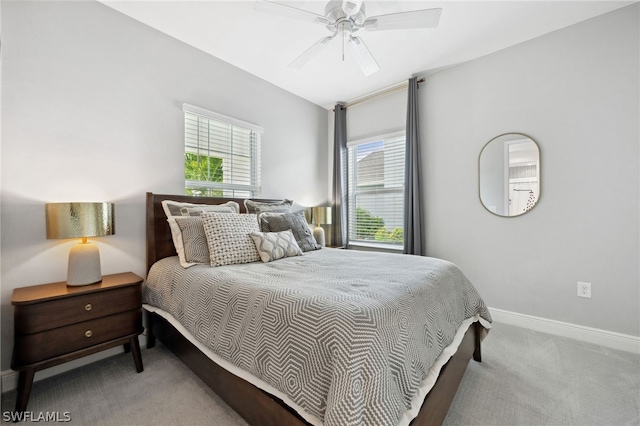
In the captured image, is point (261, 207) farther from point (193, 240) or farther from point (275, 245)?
point (193, 240)

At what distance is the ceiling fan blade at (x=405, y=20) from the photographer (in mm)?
1690

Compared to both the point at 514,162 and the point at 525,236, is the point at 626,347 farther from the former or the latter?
the point at 514,162

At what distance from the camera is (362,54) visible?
2184 mm

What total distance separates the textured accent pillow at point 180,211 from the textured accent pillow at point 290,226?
13.3 inches

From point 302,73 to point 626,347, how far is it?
13.0ft

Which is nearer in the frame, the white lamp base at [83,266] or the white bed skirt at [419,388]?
the white bed skirt at [419,388]

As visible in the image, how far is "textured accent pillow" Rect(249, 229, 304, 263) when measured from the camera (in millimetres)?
2131

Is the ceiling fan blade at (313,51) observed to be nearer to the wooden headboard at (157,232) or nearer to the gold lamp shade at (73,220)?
the wooden headboard at (157,232)

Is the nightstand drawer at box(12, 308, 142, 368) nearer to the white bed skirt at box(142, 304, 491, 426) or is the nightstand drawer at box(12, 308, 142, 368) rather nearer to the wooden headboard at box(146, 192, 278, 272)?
the white bed skirt at box(142, 304, 491, 426)

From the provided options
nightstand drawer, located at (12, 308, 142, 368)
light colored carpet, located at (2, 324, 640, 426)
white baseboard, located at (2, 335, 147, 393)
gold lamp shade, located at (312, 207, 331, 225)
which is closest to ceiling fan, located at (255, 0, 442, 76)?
gold lamp shade, located at (312, 207, 331, 225)

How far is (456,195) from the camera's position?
3021mm

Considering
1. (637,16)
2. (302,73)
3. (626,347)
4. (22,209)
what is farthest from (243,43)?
(626,347)

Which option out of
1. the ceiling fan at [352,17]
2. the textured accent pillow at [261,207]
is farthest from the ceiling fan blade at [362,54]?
the textured accent pillow at [261,207]

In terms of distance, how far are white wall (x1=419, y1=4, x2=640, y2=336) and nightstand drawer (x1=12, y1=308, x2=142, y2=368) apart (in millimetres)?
3070
